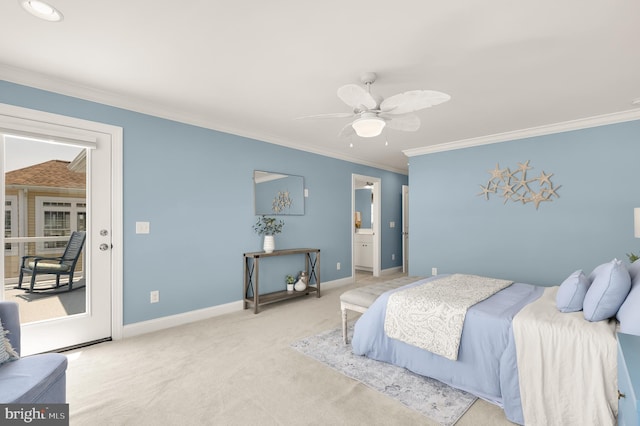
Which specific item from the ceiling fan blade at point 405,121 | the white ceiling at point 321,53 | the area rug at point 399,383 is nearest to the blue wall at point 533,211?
the white ceiling at point 321,53

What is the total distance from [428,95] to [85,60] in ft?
8.35

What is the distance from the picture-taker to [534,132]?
4.07 m

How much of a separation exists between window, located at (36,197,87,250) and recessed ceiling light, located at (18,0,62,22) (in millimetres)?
A: 1609

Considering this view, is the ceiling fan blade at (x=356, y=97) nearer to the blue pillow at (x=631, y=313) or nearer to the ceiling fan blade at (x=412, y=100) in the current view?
the ceiling fan blade at (x=412, y=100)

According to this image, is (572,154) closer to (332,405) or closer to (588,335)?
(588,335)

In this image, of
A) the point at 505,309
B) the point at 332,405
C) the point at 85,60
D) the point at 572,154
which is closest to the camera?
the point at 332,405

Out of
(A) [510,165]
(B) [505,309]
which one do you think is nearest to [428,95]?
(B) [505,309]

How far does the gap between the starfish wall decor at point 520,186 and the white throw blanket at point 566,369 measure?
2.65m

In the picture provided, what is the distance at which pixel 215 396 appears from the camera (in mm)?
2090

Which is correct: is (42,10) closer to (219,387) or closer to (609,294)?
(219,387)

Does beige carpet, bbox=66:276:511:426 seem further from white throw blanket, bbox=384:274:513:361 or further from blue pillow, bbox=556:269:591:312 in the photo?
blue pillow, bbox=556:269:591:312

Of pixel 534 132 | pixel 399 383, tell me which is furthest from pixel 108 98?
pixel 534 132

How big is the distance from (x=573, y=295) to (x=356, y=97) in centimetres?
192

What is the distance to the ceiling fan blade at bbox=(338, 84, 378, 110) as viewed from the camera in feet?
6.68
